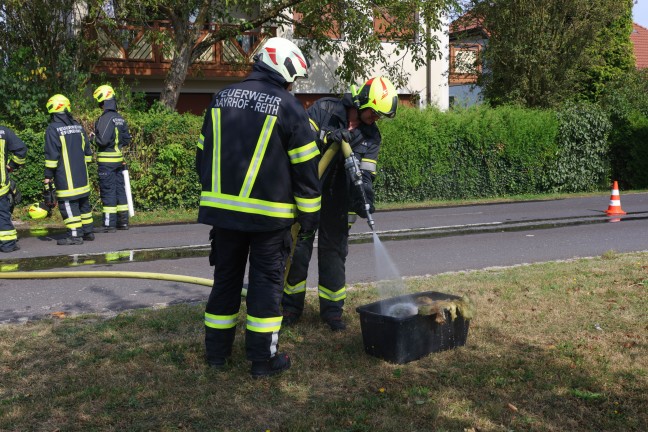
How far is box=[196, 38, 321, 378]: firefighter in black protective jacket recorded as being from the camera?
4.38 meters

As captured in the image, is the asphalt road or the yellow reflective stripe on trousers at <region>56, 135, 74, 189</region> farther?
the yellow reflective stripe on trousers at <region>56, 135, 74, 189</region>

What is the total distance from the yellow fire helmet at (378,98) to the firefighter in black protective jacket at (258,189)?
0.89 meters

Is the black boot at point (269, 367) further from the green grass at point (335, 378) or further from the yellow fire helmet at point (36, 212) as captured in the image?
the yellow fire helmet at point (36, 212)

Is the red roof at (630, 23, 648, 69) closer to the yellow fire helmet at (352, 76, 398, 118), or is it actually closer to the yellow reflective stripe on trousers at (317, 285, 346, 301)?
the yellow fire helmet at (352, 76, 398, 118)

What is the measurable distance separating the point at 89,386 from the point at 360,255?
17.8ft

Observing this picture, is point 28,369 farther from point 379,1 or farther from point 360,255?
point 379,1

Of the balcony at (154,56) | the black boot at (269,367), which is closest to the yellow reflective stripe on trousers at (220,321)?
the black boot at (269,367)

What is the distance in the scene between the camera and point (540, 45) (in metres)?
21.2

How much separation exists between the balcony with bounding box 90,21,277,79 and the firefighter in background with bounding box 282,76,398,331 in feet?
43.6

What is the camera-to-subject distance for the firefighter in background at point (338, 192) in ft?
17.7

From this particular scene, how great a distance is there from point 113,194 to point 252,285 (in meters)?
7.73

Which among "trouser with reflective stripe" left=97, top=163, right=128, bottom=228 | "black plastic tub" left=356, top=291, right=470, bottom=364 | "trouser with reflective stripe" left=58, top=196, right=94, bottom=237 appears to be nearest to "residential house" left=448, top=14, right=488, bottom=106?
"trouser with reflective stripe" left=97, top=163, right=128, bottom=228

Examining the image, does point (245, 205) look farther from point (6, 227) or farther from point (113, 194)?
point (113, 194)

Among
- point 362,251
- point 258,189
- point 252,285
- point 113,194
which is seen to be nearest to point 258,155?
point 258,189
